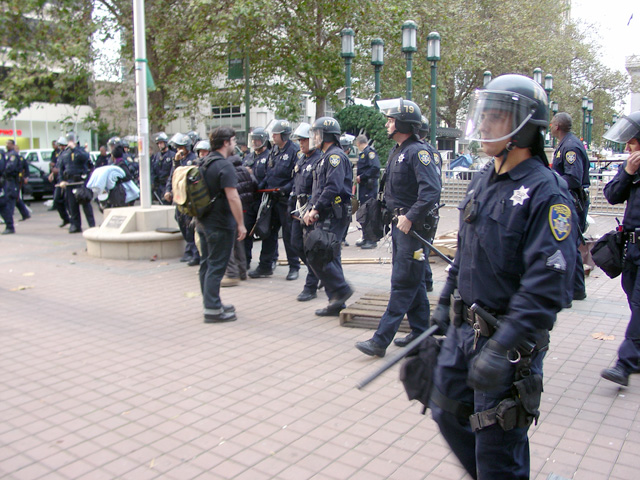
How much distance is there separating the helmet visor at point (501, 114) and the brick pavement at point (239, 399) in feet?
6.12

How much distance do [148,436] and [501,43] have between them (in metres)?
31.2

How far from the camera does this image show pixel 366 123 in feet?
45.9

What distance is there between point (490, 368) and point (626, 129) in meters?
3.20

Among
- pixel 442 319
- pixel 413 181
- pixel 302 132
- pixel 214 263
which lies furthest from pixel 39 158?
pixel 442 319

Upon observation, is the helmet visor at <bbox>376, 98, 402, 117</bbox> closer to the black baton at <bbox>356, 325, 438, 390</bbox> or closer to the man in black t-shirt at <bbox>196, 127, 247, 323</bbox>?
the man in black t-shirt at <bbox>196, 127, 247, 323</bbox>

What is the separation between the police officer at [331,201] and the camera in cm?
640

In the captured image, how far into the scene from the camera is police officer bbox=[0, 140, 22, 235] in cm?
1263

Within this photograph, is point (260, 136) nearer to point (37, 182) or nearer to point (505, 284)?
point (505, 284)

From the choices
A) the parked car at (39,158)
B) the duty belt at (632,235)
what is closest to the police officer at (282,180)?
the duty belt at (632,235)

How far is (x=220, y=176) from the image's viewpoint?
6121 mm

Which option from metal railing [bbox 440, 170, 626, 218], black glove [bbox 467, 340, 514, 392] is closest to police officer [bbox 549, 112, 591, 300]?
black glove [bbox 467, 340, 514, 392]

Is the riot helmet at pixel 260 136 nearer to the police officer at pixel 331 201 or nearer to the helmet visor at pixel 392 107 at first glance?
the police officer at pixel 331 201

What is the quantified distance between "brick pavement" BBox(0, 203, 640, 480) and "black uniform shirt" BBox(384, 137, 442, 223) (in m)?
1.32

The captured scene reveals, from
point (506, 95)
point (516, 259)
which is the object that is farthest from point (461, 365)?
point (506, 95)
